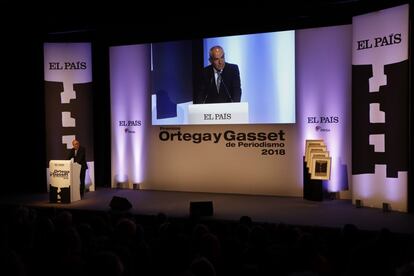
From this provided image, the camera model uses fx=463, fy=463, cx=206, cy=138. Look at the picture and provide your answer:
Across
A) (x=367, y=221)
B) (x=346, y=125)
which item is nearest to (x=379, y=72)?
(x=346, y=125)

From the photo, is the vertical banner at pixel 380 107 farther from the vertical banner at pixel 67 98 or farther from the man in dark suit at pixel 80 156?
the vertical banner at pixel 67 98

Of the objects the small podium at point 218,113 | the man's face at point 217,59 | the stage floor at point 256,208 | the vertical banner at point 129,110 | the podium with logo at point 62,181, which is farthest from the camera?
the vertical banner at point 129,110

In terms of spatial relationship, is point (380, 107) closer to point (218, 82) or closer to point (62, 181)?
point (218, 82)

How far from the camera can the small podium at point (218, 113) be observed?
9086 millimetres

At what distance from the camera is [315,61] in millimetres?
8734

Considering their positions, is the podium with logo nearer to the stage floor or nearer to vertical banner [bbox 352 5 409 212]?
the stage floor

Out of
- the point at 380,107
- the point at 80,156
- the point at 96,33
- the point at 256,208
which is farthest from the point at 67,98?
the point at 380,107

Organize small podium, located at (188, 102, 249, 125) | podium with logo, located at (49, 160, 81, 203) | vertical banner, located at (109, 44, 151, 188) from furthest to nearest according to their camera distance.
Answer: vertical banner, located at (109, 44, 151, 188)
small podium, located at (188, 102, 249, 125)
podium with logo, located at (49, 160, 81, 203)

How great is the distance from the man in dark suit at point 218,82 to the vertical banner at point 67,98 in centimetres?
257

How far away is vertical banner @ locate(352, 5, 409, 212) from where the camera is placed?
7.10 m

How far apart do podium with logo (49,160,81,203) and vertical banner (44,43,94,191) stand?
1.65 metres

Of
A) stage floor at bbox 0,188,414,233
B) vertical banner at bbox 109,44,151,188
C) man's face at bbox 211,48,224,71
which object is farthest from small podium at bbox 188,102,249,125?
stage floor at bbox 0,188,414,233

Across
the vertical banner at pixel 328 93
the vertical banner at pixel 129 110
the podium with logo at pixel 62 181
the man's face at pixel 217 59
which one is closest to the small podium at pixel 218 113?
the man's face at pixel 217 59

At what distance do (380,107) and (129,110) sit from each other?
5.36 m
